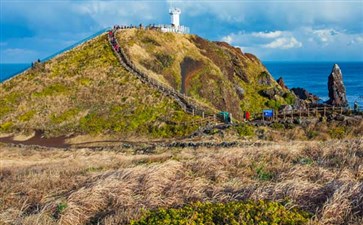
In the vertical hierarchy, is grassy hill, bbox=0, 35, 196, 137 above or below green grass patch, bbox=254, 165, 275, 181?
above

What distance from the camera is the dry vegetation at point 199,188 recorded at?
960cm

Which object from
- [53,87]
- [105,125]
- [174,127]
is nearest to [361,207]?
[174,127]

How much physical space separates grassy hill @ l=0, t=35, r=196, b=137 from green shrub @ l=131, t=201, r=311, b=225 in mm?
35433

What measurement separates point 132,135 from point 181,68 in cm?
2678

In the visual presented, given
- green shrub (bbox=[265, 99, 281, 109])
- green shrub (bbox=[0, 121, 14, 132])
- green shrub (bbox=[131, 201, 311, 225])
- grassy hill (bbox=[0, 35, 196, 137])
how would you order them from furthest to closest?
green shrub (bbox=[265, 99, 281, 109]) < green shrub (bbox=[0, 121, 14, 132]) < grassy hill (bbox=[0, 35, 196, 137]) < green shrub (bbox=[131, 201, 311, 225])

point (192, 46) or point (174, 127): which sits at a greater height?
point (192, 46)

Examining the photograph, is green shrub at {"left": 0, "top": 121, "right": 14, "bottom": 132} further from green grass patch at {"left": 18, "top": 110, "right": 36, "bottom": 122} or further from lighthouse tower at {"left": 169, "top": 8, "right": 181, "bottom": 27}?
lighthouse tower at {"left": 169, "top": 8, "right": 181, "bottom": 27}

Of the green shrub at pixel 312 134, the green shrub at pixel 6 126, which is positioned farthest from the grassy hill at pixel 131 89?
the green shrub at pixel 312 134

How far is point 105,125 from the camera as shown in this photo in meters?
48.2

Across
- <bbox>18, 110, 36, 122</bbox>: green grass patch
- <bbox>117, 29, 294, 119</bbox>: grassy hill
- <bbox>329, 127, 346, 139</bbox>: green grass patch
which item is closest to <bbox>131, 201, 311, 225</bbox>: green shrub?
<bbox>329, 127, 346, 139</bbox>: green grass patch

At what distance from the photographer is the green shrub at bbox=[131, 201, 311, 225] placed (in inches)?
324

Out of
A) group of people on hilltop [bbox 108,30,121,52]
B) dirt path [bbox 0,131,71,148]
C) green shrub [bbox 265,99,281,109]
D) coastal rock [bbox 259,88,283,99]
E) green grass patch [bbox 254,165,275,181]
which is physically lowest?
dirt path [bbox 0,131,71,148]

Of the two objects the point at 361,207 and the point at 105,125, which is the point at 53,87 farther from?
the point at 361,207

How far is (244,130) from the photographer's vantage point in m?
41.3
